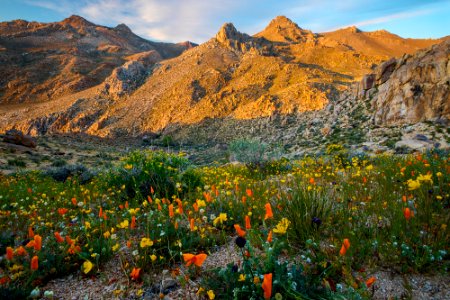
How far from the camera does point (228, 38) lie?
64.9 metres

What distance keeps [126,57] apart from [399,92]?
86853mm

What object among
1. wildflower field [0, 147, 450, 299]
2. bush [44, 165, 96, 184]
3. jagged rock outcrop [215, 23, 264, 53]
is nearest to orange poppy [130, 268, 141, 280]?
wildflower field [0, 147, 450, 299]

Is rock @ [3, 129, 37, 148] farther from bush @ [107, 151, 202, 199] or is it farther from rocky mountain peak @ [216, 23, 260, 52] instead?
rocky mountain peak @ [216, 23, 260, 52]

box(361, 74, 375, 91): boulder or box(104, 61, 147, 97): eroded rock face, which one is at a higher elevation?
box(104, 61, 147, 97): eroded rock face

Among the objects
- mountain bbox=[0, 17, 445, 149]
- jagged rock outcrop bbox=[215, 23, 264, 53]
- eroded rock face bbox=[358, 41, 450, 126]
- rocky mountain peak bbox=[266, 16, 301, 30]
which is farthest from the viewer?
rocky mountain peak bbox=[266, 16, 301, 30]

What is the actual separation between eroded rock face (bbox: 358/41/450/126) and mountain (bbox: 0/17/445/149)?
15880 millimetres

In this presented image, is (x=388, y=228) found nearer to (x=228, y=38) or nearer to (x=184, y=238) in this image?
(x=184, y=238)

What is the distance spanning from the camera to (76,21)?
115m

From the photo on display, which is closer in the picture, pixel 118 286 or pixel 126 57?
pixel 118 286

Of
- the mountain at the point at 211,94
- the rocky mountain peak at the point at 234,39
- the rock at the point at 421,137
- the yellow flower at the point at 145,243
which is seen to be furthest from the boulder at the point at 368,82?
the rocky mountain peak at the point at 234,39

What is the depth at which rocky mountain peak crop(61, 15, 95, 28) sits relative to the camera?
368ft

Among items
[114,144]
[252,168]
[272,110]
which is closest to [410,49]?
[272,110]

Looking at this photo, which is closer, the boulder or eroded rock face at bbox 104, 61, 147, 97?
the boulder

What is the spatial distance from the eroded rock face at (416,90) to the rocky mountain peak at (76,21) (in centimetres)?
12382
